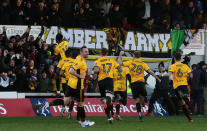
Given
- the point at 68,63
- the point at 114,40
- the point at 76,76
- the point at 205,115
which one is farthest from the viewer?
the point at 114,40

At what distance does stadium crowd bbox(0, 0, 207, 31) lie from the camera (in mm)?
22672

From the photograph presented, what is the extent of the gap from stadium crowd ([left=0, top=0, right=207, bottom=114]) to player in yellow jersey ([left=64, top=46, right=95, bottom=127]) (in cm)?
663

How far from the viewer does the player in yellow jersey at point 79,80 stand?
14.4 metres

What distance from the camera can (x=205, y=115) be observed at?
71.9 ft

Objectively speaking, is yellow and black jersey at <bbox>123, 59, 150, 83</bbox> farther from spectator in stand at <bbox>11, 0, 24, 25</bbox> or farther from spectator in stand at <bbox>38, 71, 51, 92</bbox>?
spectator in stand at <bbox>11, 0, 24, 25</bbox>

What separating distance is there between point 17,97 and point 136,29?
257 inches

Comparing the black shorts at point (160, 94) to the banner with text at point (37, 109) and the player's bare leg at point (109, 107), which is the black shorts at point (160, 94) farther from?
the player's bare leg at point (109, 107)

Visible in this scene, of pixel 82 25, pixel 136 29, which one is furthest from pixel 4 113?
pixel 136 29

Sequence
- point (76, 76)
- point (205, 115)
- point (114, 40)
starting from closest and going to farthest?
point (76, 76)
point (205, 115)
point (114, 40)

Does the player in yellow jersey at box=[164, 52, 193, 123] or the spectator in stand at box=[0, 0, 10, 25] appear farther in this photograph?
the spectator in stand at box=[0, 0, 10, 25]

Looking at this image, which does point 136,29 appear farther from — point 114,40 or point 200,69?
point 200,69

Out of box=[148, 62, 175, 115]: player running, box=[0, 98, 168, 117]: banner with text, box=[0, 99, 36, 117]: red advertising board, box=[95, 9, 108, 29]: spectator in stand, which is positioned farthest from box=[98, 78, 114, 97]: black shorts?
box=[95, 9, 108, 29]: spectator in stand

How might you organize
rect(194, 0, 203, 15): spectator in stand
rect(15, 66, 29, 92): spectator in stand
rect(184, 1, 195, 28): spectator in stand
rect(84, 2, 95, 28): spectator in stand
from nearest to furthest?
rect(15, 66, 29, 92): spectator in stand → rect(84, 2, 95, 28): spectator in stand → rect(184, 1, 195, 28): spectator in stand → rect(194, 0, 203, 15): spectator in stand

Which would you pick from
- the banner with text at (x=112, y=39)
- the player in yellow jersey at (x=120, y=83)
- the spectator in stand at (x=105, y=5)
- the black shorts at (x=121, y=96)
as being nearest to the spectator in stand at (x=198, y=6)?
the banner with text at (x=112, y=39)
